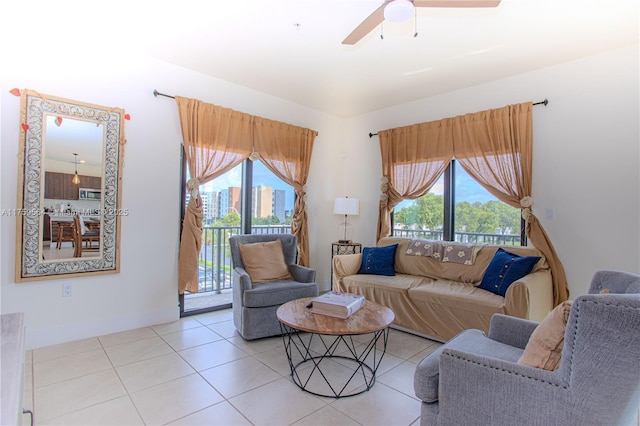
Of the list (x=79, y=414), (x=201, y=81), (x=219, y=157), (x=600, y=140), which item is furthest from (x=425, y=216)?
(x=79, y=414)

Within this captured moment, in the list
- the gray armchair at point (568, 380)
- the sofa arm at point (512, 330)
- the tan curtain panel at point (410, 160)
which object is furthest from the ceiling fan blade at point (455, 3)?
the tan curtain panel at point (410, 160)

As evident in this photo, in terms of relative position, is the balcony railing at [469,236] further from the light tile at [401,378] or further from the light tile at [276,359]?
the light tile at [276,359]

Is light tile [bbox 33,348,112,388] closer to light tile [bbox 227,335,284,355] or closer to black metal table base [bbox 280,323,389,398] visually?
light tile [bbox 227,335,284,355]

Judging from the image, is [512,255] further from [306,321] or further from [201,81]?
[201,81]

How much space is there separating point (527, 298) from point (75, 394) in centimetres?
324

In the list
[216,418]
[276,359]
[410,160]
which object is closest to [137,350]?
[276,359]

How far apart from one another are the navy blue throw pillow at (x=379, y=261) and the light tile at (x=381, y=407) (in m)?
1.65

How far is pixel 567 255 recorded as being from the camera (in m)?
3.24

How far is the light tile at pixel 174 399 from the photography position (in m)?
1.86

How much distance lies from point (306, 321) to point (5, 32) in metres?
3.32

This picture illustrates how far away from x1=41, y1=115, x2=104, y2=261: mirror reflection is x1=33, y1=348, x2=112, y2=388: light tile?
89 cm

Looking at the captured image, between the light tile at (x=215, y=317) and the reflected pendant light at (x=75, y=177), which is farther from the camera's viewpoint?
the light tile at (x=215, y=317)

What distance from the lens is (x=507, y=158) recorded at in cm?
356

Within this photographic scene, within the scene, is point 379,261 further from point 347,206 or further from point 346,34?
point 346,34
